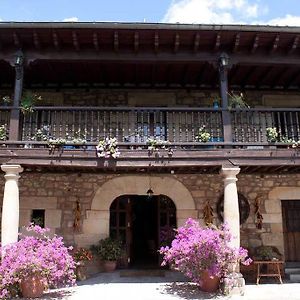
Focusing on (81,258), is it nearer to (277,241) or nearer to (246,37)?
(277,241)

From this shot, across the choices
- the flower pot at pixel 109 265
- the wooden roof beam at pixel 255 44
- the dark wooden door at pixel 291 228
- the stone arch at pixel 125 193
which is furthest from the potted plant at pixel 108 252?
the wooden roof beam at pixel 255 44

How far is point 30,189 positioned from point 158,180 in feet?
10.8

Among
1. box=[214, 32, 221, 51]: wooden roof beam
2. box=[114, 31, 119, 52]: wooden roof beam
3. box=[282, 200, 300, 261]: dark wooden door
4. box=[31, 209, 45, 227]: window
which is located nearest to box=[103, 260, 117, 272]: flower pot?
box=[31, 209, 45, 227]: window

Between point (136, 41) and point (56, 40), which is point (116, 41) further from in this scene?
point (56, 40)

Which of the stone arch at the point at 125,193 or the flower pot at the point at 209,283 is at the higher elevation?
the stone arch at the point at 125,193

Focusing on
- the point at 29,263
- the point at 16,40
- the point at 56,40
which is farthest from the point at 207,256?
the point at 16,40

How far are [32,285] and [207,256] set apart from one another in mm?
3387

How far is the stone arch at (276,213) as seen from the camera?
33.6 feet

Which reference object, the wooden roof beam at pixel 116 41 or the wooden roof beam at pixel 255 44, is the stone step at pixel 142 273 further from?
the wooden roof beam at pixel 255 44

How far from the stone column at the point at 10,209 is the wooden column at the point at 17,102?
2.27 feet

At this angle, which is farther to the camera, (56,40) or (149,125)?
(149,125)

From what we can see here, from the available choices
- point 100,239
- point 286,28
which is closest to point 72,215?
point 100,239

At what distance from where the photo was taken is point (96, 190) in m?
10.2

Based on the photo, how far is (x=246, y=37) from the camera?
868cm
